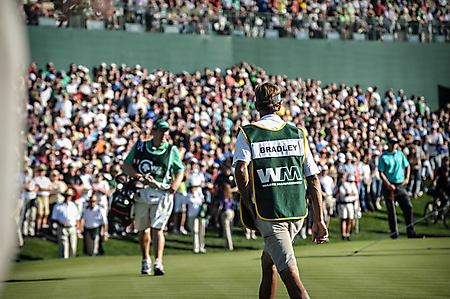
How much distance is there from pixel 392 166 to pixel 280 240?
8582mm

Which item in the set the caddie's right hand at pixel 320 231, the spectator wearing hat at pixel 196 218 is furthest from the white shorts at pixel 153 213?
the spectator wearing hat at pixel 196 218

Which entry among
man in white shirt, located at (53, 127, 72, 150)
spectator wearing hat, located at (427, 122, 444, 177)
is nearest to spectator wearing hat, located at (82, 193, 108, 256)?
man in white shirt, located at (53, 127, 72, 150)

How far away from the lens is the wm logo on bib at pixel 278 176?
374 centimetres

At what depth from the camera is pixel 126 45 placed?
23.8 meters

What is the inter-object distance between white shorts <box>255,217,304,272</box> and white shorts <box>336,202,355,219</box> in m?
11.0

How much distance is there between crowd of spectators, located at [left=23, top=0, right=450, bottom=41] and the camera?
75.9 ft

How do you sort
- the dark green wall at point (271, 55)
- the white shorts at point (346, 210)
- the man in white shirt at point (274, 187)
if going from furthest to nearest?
the dark green wall at point (271, 55), the white shorts at point (346, 210), the man in white shirt at point (274, 187)

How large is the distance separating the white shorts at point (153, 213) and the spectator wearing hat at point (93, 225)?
5539 millimetres

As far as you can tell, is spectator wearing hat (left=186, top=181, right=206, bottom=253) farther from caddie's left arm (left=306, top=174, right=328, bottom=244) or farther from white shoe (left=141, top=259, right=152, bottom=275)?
caddie's left arm (left=306, top=174, right=328, bottom=244)

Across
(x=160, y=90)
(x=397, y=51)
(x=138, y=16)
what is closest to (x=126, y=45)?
(x=138, y=16)

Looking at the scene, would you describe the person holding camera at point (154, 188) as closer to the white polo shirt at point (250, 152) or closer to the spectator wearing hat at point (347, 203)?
the white polo shirt at point (250, 152)

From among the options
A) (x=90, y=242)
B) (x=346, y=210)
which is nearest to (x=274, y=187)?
(x=90, y=242)

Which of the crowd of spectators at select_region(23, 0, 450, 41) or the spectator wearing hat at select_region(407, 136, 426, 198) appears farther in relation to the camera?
the crowd of spectators at select_region(23, 0, 450, 41)

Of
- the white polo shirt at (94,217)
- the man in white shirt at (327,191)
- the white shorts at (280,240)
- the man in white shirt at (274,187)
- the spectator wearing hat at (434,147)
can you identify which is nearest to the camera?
the white shorts at (280,240)
